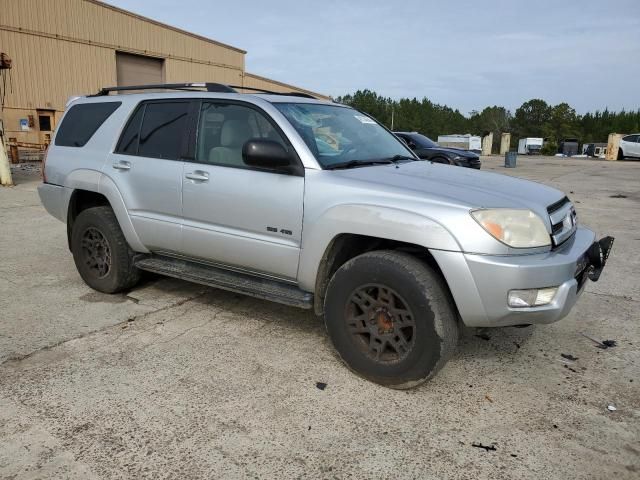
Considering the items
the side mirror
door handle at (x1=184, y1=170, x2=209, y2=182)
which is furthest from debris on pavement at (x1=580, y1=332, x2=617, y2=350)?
door handle at (x1=184, y1=170, x2=209, y2=182)

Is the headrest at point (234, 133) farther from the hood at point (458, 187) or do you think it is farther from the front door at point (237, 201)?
the hood at point (458, 187)

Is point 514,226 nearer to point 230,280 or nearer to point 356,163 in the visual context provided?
point 356,163

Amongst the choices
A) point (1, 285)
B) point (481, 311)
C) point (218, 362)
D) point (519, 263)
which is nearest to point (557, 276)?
point (519, 263)

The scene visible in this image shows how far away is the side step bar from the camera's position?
343 centimetres

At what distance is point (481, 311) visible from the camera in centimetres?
282

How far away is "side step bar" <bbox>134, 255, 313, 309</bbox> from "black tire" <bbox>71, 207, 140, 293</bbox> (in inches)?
7.0

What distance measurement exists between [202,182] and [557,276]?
2.44 meters

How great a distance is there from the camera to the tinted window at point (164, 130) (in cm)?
405

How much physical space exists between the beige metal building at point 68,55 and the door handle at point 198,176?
16577 mm

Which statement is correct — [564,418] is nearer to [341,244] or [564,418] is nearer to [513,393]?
[513,393]

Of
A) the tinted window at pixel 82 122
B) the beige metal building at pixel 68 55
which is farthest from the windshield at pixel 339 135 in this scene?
the beige metal building at pixel 68 55

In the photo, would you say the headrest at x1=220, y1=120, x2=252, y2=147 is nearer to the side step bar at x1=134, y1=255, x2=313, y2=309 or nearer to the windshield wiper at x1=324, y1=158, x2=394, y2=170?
the windshield wiper at x1=324, y1=158, x2=394, y2=170

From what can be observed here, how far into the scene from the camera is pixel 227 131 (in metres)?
3.85

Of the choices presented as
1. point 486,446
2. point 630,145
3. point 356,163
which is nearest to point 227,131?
point 356,163
